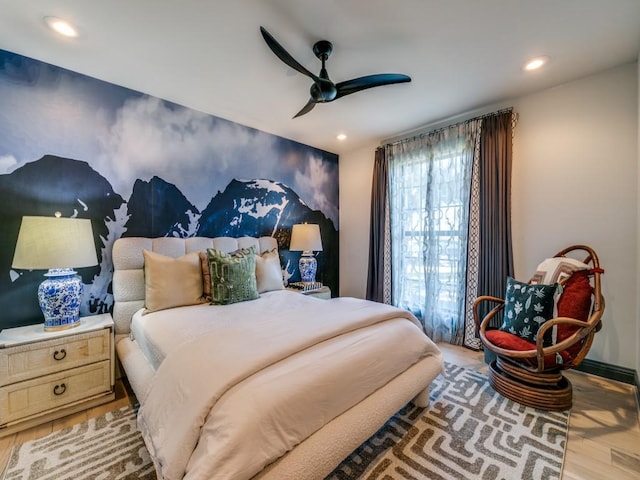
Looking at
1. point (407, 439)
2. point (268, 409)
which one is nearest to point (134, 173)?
point (268, 409)

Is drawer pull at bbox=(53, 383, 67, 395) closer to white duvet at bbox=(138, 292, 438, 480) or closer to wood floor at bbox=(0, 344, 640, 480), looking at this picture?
wood floor at bbox=(0, 344, 640, 480)

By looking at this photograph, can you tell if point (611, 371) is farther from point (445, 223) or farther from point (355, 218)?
point (355, 218)

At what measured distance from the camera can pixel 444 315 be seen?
3.32 meters

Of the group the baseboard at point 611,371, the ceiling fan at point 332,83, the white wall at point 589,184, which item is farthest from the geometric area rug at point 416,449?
the ceiling fan at point 332,83

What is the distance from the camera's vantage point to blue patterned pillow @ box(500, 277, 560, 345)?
2.13 meters

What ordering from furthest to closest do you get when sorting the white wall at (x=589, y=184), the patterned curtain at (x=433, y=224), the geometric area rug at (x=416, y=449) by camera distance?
the patterned curtain at (x=433, y=224), the white wall at (x=589, y=184), the geometric area rug at (x=416, y=449)

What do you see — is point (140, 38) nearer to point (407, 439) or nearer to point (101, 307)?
point (101, 307)

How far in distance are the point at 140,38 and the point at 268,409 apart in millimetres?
2486

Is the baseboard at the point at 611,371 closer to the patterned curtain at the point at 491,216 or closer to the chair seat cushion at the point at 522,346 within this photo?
the patterned curtain at the point at 491,216

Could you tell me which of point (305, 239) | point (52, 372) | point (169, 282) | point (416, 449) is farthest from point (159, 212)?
point (416, 449)

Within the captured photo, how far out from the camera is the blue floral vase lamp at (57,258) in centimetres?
178

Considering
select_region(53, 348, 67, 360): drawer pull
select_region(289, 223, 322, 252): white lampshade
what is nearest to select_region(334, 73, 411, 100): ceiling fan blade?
select_region(289, 223, 322, 252): white lampshade

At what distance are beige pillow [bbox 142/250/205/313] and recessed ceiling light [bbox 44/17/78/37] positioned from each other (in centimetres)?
162

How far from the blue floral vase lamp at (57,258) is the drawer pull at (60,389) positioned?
38cm
